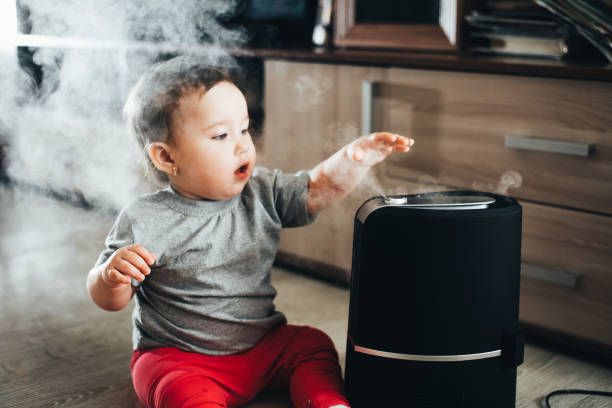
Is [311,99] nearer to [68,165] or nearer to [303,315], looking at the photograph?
[303,315]

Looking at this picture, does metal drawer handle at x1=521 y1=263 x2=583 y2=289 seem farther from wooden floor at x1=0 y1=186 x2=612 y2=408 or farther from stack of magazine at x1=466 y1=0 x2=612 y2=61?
stack of magazine at x1=466 y1=0 x2=612 y2=61

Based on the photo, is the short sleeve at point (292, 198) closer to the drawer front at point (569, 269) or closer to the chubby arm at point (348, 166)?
the chubby arm at point (348, 166)

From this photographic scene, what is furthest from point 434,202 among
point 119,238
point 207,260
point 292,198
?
point 119,238

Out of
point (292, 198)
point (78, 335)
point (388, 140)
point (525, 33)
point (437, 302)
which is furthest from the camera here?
point (525, 33)

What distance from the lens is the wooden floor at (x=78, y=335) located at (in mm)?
1054

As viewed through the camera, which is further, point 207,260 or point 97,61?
point 97,61

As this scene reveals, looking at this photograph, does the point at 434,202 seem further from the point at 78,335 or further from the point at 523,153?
the point at 78,335

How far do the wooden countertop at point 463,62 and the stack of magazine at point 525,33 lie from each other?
0.08 metres

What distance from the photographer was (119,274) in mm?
871

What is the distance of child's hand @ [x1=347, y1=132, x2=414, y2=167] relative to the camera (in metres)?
0.95

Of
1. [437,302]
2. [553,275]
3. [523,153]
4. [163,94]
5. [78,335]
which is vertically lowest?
[78,335]

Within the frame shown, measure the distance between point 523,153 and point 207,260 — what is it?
0.61 meters

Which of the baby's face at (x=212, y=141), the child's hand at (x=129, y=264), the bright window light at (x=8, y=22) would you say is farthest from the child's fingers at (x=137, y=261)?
the bright window light at (x=8, y=22)

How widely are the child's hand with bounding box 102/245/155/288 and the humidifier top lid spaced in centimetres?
29
